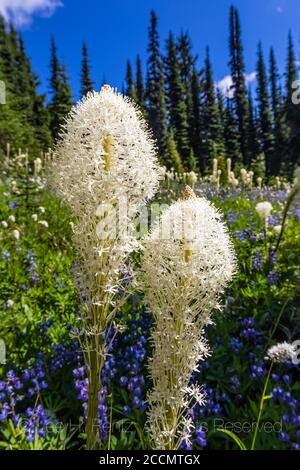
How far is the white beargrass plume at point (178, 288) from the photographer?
1.34m

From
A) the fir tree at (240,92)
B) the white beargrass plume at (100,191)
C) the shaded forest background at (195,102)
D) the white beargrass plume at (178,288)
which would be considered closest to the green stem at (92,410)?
the white beargrass plume at (100,191)

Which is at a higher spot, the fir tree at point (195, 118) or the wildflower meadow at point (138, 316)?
the fir tree at point (195, 118)

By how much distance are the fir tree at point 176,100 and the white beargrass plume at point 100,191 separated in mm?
39313

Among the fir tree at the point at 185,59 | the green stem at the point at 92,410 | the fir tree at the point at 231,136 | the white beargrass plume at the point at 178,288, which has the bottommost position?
the green stem at the point at 92,410

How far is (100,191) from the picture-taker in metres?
1.30

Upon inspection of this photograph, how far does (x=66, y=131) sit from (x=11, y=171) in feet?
29.9

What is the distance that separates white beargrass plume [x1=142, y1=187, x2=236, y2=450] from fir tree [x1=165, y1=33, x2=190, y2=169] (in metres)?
39.3

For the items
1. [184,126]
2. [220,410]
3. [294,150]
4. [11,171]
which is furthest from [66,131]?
[184,126]

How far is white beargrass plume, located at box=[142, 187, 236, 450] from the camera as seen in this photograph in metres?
1.34

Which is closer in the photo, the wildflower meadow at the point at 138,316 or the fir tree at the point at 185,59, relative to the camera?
the wildflower meadow at the point at 138,316

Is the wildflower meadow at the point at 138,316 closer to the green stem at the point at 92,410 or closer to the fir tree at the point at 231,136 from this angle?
the green stem at the point at 92,410
